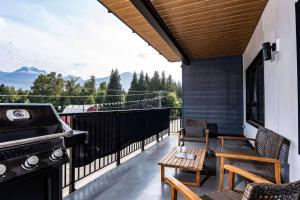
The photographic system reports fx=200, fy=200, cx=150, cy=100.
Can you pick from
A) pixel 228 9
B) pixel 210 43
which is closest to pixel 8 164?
pixel 228 9

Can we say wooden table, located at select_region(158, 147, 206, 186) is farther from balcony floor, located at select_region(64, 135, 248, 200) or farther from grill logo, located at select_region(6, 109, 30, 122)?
grill logo, located at select_region(6, 109, 30, 122)

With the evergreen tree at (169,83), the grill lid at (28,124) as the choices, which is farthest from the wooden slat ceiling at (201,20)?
the evergreen tree at (169,83)

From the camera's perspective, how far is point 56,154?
153 cm

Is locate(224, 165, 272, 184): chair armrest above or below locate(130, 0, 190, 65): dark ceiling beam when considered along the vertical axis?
below

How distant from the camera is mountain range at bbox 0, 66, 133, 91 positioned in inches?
365

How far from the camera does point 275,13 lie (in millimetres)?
2922

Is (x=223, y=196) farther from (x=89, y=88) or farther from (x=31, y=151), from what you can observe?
(x=89, y=88)

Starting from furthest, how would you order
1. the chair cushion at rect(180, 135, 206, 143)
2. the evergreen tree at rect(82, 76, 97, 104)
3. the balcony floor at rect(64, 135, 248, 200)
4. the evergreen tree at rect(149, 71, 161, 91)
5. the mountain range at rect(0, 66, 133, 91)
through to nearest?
1. the evergreen tree at rect(149, 71, 161, 91)
2. the evergreen tree at rect(82, 76, 97, 104)
3. the mountain range at rect(0, 66, 133, 91)
4. the chair cushion at rect(180, 135, 206, 143)
5. the balcony floor at rect(64, 135, 248, 200)

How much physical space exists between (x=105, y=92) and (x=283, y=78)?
96.5ft

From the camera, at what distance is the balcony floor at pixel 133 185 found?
2490 mm

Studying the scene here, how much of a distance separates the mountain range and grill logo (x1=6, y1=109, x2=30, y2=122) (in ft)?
29.4

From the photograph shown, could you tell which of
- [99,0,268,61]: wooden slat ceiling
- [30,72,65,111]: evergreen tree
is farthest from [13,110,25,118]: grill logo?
[30,72,65,111]: evergreen tree

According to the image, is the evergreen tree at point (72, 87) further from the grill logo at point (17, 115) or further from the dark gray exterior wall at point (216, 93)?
the grill logo at point (17, 115)

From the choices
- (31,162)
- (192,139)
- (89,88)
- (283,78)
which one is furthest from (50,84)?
(283,78)
